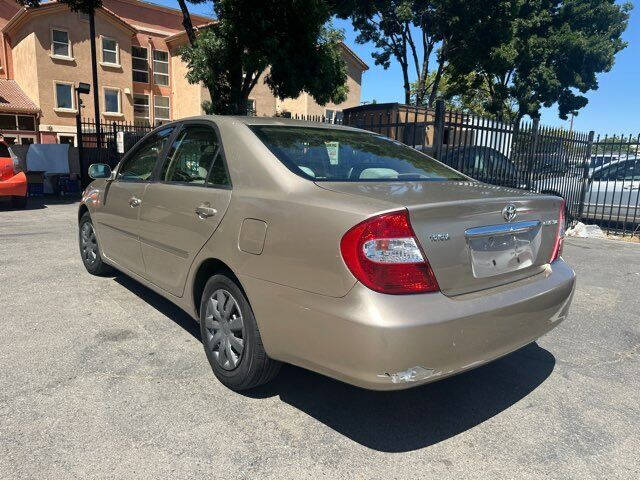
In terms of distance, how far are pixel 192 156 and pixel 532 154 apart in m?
7.74

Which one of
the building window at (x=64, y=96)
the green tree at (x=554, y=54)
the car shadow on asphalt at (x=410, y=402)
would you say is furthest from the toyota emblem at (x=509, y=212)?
the building window at (x=64, y=96)

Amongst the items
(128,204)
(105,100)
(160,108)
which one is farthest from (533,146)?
(160,108)

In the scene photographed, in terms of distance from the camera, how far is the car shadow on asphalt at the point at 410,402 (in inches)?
101

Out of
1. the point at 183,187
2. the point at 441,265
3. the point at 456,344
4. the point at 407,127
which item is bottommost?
the point at 456,344

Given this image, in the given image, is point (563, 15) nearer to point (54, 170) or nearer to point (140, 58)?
point (54, 170)

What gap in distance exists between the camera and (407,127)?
26.3 feet

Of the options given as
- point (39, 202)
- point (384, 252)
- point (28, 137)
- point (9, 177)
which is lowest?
point (39, 202)

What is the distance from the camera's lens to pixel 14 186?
10.5 m

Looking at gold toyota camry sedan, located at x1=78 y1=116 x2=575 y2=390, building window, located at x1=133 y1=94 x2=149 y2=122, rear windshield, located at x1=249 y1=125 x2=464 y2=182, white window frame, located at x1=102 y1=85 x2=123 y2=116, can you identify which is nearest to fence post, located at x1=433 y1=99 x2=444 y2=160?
rear windshield, located at x1=249 y1=125 x2=464 y2=182

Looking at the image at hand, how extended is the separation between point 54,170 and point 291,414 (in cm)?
1427

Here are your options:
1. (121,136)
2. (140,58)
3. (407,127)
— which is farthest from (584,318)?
(140,58)

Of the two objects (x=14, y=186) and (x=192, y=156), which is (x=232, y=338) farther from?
(x=14, y=186)

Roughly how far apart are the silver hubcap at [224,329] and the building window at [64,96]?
2945 centimetres

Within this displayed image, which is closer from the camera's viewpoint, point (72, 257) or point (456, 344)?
point (456, 344)
